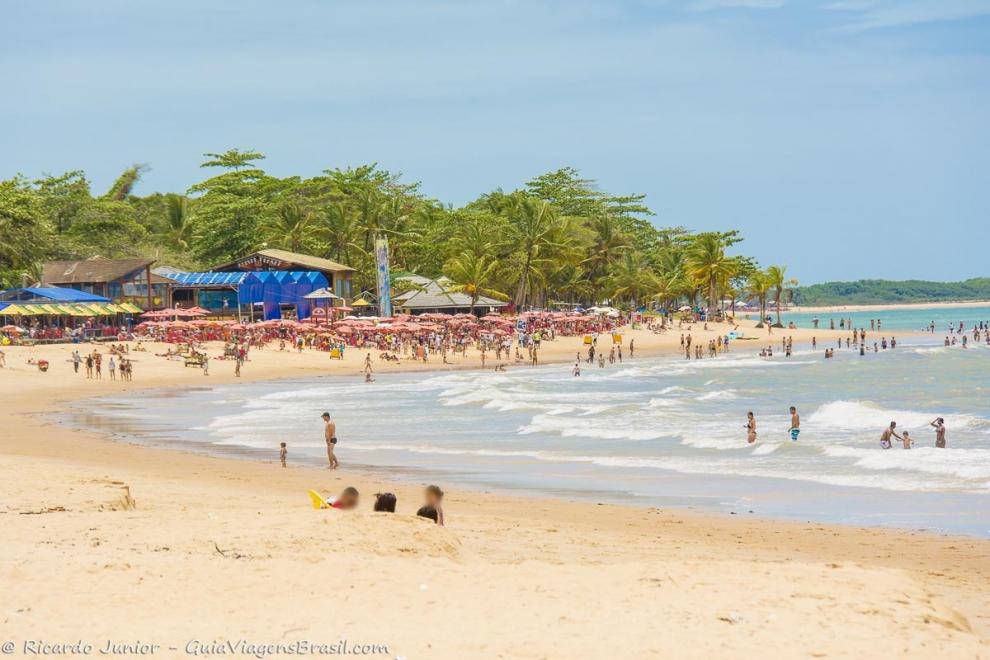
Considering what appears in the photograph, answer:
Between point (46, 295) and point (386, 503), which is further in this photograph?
point (46, 295)

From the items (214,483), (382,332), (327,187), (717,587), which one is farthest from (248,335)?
(717,587)

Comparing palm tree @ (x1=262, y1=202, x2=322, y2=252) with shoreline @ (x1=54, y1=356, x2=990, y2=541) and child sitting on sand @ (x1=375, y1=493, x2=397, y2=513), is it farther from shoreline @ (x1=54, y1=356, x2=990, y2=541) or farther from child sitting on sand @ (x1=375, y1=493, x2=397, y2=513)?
child sitting on sand @ (x1=375, y1=493, x2=397, y2=513)

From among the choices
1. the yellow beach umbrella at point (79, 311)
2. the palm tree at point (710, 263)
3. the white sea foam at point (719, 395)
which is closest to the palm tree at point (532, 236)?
the palm tree at point (710, 263)

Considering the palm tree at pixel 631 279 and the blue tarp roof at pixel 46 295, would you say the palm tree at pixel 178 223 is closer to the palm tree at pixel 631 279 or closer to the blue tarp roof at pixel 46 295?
the blue tarp roof at pixel 46 295

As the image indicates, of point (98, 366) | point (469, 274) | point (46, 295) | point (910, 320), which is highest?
point (469, 274)

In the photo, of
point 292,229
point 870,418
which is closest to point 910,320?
point 292,229

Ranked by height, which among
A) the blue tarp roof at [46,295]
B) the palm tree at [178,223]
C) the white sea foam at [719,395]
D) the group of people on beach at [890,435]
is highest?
the palm tree at [178,223]

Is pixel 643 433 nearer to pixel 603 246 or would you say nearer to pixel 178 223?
pixel 603 246

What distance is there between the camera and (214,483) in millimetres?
Result: 17219

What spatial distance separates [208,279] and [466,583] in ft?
187

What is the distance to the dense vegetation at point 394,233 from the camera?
2908 inches

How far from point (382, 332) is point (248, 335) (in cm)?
735

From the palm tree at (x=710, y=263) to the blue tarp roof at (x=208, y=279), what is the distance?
140 ft

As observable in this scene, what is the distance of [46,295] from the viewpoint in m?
50.8
